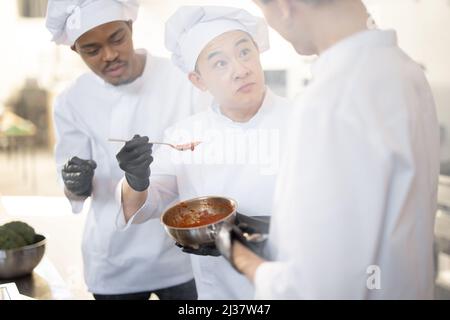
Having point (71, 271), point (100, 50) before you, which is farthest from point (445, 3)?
point (71, 271)

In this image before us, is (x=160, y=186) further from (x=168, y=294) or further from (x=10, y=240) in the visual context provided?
(x=10, y=240)

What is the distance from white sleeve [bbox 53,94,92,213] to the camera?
1.63m

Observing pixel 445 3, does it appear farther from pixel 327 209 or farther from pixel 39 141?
pixel 39 141

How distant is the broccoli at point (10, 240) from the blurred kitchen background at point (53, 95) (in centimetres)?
8

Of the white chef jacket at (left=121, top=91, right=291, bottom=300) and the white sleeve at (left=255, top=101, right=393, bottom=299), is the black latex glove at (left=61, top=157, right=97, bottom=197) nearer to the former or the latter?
the white chef jacket at (left=121, top=91, right=291, bottom=300)

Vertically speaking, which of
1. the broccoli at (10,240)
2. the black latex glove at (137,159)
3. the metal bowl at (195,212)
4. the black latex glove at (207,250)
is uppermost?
the black latex glove at (137,159)

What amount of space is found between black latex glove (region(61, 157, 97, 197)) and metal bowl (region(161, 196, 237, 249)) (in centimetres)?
34

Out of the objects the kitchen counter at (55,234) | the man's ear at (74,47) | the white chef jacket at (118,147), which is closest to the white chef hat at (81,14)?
the man's ear at (74,47)

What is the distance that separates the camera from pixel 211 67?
1.39 meters

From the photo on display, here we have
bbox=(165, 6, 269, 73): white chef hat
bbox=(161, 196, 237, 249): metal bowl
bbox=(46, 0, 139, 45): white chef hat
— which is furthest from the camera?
bbox=(46, 0, 139, 45): white chef hat

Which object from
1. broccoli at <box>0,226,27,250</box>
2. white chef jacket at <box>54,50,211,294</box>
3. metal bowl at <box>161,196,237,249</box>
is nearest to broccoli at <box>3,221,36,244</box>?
broccoli at <box>0,226,27,250</box>

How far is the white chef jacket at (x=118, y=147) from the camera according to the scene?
1563mm

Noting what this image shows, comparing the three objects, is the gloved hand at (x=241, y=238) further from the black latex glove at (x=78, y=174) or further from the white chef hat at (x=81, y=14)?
the white chef hat at (x=81, y=14)

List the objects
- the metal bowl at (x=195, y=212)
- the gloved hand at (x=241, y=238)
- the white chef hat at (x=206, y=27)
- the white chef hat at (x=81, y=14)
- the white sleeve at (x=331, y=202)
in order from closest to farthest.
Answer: the white sleeve at (x=331, y=202)
the gloved hand at (x=241, y=238)
the metal bowl at (x=195, y=212)
the white chef hat at (x=206, y=27)
the white chef hat at (x=81, y=14)
